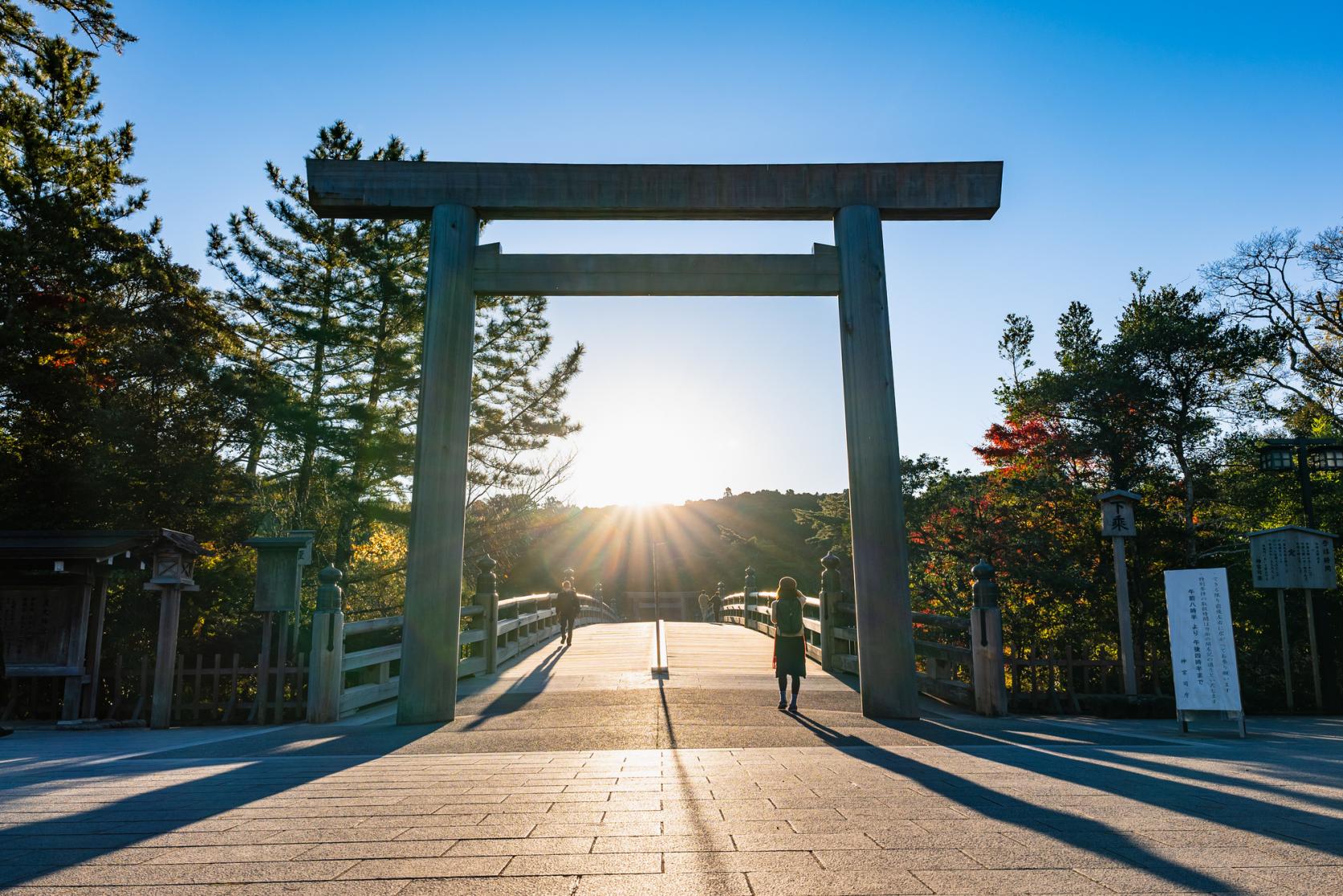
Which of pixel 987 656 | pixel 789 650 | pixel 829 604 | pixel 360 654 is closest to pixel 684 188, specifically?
pixel 789 650

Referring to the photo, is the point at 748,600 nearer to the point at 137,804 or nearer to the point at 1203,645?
the point at 1203,645

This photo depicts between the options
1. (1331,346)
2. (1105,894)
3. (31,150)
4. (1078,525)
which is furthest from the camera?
(1331,346)

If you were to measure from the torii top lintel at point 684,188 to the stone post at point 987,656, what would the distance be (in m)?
4.19

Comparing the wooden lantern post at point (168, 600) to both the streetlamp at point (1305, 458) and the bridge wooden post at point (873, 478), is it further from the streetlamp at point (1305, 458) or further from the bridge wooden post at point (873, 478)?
the streetlamp at point (1305, 458)

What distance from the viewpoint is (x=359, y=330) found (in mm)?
18031

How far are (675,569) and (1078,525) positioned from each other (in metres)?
32.6

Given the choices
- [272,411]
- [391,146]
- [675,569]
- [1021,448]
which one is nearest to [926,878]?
[272,411]

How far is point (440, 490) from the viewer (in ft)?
25.8

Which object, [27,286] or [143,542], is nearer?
[143,542]

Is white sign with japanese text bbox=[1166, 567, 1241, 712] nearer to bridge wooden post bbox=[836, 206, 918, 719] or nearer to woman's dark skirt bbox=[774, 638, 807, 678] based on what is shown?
bridge wooden post bbox=[836, 206, 918, 719]

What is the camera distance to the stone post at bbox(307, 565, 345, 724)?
8289 mm

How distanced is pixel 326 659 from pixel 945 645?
271 inches

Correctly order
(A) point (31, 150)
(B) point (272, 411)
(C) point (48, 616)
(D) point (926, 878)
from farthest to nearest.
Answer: (B) point (272, 411) → (A) point (31, 150) → (C) point (48, 616) → (D) point (926, 878)

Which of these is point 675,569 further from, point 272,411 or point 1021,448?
point 272,411
